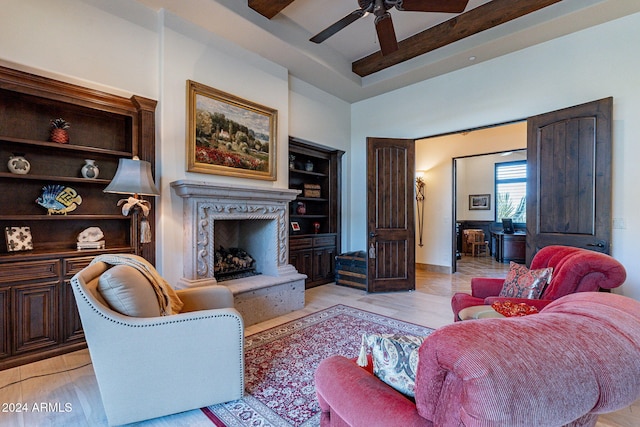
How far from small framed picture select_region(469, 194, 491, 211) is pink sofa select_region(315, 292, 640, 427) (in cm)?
935

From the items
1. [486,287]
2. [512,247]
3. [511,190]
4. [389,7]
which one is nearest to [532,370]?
[486,287]

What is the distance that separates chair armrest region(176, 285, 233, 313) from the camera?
96.5 inches

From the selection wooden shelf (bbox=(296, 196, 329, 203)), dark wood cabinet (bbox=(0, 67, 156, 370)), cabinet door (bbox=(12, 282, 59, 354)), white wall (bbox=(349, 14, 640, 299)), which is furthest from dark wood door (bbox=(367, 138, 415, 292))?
cabinet door (bbox=(12, 282, 59, 354))

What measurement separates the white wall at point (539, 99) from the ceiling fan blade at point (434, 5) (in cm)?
192

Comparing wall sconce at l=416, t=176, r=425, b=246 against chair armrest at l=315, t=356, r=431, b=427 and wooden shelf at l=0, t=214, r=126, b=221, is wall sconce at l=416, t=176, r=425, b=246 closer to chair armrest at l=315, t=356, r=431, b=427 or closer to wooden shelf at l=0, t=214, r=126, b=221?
wooden shelf at l=0, t=214, r=126, b=221

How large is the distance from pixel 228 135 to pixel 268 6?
1.52 m

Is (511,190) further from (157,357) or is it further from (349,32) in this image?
(157,357)

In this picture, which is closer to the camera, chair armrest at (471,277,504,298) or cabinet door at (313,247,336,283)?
chair armrest at (471,277,504,298)

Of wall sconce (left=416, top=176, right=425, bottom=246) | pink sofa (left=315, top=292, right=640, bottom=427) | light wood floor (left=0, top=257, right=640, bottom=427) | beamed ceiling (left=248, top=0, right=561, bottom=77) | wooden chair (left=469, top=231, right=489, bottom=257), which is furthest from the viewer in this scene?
wooden chair (left=469, top=231, right=489, bottom=257)

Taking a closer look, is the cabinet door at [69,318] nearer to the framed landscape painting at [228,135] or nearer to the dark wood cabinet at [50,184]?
the dark wood cabinet at [50,184]

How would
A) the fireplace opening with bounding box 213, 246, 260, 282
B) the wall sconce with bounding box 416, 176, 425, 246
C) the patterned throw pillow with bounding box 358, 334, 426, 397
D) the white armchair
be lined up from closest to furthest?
the patterned throw pillow with bounding box 358, 334, 426, 397
the white armchair
the fireplace opening with bounding box 213, 246, 260, 282
the wall sconce with bounding box 416, 176, 425, 246

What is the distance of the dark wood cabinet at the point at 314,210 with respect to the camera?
4953 mm

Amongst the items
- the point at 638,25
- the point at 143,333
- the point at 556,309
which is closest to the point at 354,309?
the point at 143,333

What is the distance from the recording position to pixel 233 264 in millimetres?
4000
